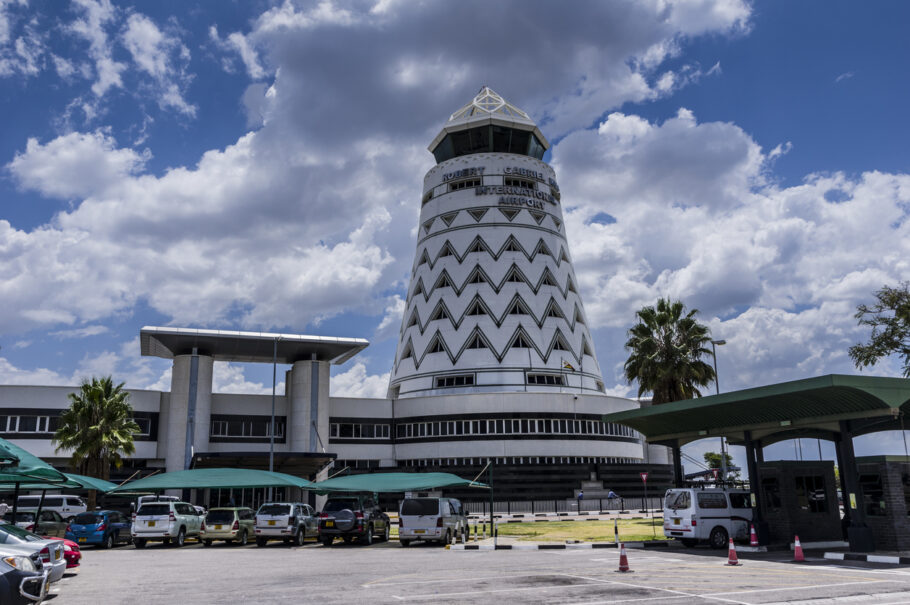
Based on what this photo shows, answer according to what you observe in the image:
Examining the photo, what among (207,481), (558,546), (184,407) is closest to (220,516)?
(207,481)

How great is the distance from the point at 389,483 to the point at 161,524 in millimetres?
9244

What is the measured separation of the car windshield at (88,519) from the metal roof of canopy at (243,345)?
2151 centimetres

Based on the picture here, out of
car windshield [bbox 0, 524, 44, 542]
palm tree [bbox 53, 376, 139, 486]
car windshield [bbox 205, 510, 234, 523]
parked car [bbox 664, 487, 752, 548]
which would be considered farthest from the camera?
palm tree [bbox 53, 376, 139, 486]

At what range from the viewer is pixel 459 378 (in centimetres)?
6562

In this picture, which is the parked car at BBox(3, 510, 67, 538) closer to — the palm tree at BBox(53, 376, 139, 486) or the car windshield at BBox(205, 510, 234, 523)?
the car windshield at BBox(205, 510, 234, 523)

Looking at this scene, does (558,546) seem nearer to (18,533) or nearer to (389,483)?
(389,483)

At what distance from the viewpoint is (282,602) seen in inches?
542

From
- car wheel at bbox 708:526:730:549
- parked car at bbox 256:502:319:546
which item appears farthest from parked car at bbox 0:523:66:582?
car wheel at bbox 708:526:730:549

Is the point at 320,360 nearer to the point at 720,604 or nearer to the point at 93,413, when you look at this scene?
the point at 93,413

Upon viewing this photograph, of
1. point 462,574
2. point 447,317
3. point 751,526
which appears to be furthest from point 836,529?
point 447,317

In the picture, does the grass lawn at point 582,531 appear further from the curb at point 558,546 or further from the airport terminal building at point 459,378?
the airport terminal building at point 459,378

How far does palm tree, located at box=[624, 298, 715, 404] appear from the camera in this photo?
43875mm

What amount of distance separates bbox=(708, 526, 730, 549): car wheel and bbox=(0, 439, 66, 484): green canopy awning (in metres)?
20.3

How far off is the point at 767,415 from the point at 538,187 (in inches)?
1967
